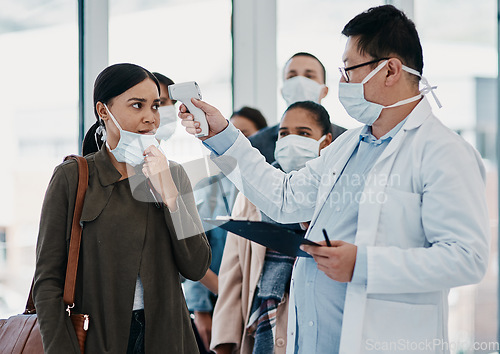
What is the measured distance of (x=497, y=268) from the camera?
4117mm

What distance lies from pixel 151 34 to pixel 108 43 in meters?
0.35

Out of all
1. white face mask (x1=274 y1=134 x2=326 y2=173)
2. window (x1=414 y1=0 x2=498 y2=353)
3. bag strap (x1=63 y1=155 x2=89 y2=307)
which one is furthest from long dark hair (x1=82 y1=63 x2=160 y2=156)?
window (x1=414 y1=0 x2=498 y2=353)

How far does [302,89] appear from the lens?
2.71 metres

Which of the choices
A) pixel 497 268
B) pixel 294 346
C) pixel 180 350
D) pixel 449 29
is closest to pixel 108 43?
pixel 180 350

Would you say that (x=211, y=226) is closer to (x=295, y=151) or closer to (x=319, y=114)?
(x=295, y=151)

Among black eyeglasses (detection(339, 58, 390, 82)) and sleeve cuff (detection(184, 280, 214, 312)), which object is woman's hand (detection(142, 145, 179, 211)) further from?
sleeve cuff (detection(184, 280, 214, 312))

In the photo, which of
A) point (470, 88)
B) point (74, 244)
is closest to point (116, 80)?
point (74, 244)

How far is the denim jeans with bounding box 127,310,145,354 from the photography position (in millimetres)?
1573

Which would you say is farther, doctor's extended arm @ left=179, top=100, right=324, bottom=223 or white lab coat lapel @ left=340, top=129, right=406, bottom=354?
doctor's extended arm @ left=179, top=100, right=324, bottom=223

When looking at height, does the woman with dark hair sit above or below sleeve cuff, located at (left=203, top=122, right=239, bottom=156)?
below

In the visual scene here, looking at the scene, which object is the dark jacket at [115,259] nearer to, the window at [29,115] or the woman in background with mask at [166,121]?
the woman in background with mask at [166,121]

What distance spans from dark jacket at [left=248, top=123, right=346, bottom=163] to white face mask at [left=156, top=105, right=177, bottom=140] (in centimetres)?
48

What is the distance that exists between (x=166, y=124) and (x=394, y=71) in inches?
33.9

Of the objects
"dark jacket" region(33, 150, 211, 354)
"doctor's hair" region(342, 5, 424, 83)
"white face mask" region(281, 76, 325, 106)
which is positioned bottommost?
"dark jacket" region(33, 150, 211, 354)
